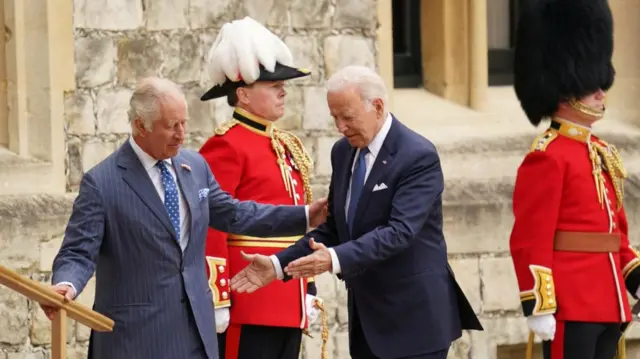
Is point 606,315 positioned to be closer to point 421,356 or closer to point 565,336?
point 565,336

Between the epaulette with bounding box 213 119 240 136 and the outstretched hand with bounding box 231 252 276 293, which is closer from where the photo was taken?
the outstretched hand with bounding box 231 252 276 293

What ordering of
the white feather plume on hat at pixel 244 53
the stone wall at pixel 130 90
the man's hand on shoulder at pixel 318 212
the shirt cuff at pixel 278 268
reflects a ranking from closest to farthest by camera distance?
the shirt cuff at pixel 278 268 → the man's hand on shoulder at pixel 318 212 → the white feather plume on hat at pixel 244 53 → the stone wall at pixel 130 90

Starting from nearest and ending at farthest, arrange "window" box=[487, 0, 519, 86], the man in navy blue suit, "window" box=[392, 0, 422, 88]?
the man in navy blue suit
"window" box=[392, 0, 422, 88]
"window" box=[487, 0, 519, 86]

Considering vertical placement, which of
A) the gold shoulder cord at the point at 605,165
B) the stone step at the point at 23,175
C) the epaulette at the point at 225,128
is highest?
the epaulette at the point at 225,128

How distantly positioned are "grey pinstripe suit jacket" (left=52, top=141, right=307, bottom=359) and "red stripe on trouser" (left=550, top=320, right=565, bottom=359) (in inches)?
54.4

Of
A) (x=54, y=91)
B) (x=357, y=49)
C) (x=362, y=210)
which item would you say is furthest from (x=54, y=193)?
(x=362, y=210)

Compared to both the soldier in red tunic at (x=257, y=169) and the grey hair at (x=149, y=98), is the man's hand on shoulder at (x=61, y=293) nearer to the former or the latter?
the grey hair at (x=149, y=98)

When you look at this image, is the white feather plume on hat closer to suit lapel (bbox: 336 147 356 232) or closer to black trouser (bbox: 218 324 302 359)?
suit lapel (bbox: 336 147 356 232)

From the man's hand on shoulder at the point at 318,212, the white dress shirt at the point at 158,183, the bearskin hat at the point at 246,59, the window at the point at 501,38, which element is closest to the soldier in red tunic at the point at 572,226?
the man's hand on shoulder at the point at 318,212

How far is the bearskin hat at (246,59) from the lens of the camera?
6035mm

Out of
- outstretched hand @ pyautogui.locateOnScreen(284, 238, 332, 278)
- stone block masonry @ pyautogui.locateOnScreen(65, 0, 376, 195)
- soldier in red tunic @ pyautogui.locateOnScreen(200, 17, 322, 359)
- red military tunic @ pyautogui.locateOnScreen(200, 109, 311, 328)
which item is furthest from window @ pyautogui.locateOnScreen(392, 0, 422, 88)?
outstretched hand @ pyautogui.locateOnScreen(284, 238, 332, 278)

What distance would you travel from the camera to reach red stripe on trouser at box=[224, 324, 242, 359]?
5957 mm

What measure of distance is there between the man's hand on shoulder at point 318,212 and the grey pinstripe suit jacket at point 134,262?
2.30ft

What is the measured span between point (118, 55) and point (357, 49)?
1119 mm
